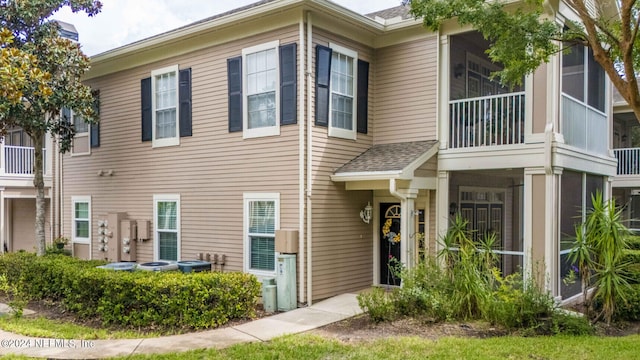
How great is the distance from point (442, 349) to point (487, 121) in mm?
5244

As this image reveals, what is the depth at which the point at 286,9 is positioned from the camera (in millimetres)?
9578

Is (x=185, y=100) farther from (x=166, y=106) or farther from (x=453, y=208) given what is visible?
(x=453, y=208)

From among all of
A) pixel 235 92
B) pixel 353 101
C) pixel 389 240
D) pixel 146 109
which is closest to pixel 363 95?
pixel 353 101

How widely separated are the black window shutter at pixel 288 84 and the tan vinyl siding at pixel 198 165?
0.19 m

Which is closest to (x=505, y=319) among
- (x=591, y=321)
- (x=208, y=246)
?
(x=591, y=321)

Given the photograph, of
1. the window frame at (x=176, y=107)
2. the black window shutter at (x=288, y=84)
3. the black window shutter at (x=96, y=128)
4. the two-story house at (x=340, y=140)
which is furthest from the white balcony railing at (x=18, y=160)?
the black window shutter at (x=288, y=84)

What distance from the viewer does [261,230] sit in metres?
10.3

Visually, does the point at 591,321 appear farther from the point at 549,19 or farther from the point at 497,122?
the point at 549,19

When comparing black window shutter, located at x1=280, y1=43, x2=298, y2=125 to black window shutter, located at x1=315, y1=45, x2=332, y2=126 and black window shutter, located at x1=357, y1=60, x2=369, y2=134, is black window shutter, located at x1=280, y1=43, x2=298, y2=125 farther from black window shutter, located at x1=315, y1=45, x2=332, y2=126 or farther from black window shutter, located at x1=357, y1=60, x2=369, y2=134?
black window shutter, located at x1=357, y1=60, x2=369, y2=134

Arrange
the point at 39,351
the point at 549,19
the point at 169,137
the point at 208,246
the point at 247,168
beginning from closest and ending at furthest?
the point at 39,351
the point at 549,19
the point at 247,168
the point at 208,246
the point at 169,137

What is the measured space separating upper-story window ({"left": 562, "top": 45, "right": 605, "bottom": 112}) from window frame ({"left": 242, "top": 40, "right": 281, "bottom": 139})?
604 cm

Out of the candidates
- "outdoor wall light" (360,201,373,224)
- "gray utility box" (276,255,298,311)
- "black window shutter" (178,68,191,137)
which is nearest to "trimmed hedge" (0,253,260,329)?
"gray utility box" (276,255,298,311)

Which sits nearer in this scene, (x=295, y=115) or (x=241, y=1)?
(x=295, y=115)

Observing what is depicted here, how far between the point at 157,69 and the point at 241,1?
2.85m
